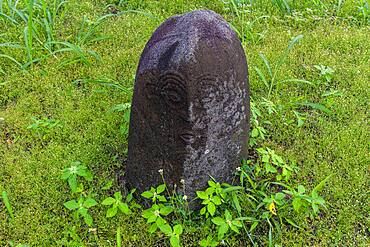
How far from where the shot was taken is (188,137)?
8.84 ft

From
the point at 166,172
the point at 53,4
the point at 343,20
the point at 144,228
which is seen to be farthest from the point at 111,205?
the point at 343,20

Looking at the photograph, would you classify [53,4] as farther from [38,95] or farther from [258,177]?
[258,177]

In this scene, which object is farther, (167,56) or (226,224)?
(226,224)

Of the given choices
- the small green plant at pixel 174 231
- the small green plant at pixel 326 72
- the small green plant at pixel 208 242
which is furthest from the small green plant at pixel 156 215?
the small green plant at pixel 326 72

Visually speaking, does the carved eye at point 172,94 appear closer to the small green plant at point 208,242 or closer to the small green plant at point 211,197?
the small green plant at point 211,197

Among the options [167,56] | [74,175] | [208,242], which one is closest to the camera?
[167,56]

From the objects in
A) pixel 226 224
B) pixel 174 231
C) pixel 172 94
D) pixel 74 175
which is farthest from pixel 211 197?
pixel 74 175

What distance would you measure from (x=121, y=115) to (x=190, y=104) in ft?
4.37

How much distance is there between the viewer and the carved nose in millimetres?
2683

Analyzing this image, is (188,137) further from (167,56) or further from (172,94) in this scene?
(167,56)

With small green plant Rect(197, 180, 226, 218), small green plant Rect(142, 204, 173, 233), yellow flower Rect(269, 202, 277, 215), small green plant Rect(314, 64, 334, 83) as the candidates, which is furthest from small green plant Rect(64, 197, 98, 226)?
small green plant Rect(314, 64, 334, 83)

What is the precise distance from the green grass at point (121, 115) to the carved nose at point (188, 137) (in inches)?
23.0

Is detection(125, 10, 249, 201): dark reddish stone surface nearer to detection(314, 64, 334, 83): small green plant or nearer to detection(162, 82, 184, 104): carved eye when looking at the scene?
detection(162, 82, 184, 104): carved eye

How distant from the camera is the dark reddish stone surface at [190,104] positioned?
2.54 metres
